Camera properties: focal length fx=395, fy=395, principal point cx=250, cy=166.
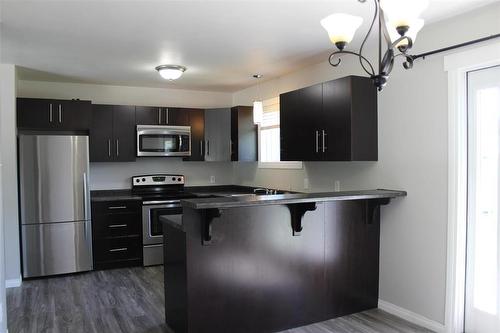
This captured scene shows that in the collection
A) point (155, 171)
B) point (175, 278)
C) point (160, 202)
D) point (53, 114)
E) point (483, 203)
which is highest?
point (53, 114)

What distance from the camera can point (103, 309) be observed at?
12.2ft

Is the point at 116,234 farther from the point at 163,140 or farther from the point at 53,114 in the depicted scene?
the point at 53,114

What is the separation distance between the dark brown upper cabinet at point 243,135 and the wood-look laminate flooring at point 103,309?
206 centimetres

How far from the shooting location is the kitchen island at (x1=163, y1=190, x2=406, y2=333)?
2908mm

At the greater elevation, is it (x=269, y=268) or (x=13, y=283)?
(x=269, y=268)

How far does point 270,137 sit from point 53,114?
2837 mm

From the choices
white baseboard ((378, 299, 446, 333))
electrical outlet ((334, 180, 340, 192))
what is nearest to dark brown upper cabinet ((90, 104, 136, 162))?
electrical outlet ((334, 180, 340, 192))

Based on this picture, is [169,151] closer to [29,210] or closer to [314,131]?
[29,210]

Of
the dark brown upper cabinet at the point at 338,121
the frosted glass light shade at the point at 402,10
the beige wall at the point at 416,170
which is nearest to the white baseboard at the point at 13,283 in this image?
the dark brown upper cabinet at the point at 338,121

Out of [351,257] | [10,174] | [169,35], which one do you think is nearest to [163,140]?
[10,174]

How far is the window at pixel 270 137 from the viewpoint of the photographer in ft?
17.5

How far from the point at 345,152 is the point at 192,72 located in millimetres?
2295

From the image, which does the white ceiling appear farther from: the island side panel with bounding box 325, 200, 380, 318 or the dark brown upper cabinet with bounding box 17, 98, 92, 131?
the island side panel with bounding box 325, 200, 380, 318

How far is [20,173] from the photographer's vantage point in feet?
15.0
